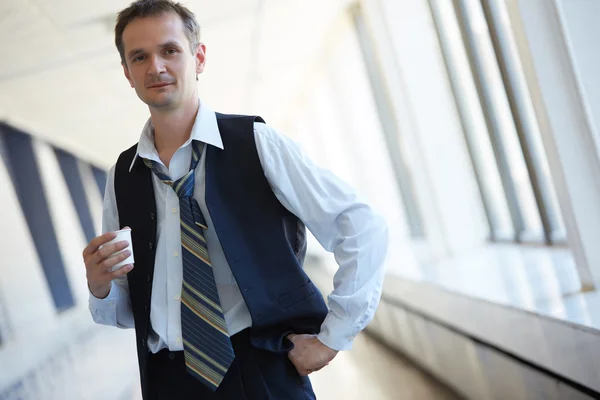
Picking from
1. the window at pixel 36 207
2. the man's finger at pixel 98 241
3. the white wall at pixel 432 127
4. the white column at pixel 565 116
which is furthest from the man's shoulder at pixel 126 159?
the window at pixel 36 207

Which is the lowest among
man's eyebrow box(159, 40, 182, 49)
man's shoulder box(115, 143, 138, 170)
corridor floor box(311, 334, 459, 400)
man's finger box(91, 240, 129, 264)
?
corridor floor box(311, 334, 459, 400)

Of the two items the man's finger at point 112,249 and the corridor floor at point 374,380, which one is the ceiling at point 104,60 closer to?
the corridor floor at point 374,380

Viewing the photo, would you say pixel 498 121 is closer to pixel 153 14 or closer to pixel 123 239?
pixel 153 14

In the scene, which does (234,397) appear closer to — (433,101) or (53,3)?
(53,3)

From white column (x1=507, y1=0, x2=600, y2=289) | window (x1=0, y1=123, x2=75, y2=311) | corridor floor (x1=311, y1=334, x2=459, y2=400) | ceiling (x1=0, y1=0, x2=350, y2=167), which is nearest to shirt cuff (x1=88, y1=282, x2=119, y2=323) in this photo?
corridor floor (x1=311, y1=334, x2=459, y2=400)

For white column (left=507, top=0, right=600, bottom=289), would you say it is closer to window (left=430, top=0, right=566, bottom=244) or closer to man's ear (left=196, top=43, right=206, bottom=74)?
window (left=430, top=0, right=566, bottom=244)

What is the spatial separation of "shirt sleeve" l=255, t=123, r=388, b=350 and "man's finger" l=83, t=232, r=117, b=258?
1.14 ft

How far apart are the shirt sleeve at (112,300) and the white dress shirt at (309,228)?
0.10 ft

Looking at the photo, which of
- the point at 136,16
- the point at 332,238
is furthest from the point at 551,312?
the point at 136,16

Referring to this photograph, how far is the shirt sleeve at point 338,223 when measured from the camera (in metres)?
1.45

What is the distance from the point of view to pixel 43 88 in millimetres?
6125

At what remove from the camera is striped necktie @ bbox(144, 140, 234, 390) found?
1.38 meters

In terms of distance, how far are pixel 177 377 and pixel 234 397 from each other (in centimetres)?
13

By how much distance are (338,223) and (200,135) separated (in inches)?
14.0
